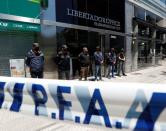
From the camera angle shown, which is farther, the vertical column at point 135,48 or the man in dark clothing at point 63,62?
the vertical column at point 135,48

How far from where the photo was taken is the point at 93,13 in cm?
1839

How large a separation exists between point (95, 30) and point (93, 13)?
940mm

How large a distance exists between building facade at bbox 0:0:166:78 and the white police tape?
6139 mm

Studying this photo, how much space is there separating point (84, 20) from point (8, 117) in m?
10.6

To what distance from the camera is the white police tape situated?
4.64 meters

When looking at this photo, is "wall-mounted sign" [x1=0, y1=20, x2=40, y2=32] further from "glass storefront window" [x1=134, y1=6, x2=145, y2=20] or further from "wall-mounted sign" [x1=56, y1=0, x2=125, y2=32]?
"glass storefront window" [x1=134, y1=6, x2=145, y2=20]

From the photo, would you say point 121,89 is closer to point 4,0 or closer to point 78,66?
point 4,0

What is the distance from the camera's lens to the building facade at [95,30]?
13890 mm

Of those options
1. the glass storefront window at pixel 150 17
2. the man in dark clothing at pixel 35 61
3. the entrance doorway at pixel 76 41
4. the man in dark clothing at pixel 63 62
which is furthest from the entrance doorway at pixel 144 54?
the man in dark clothing at pixel 35 61

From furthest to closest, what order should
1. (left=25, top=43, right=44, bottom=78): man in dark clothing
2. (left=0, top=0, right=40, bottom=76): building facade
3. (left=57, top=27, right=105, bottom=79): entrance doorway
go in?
(left=57, top=27, right=105, bottom=79): entrance doorway < (left=0, top=0, right=40, bottom=76): building facade < (left=25, top=43, right=44, bottom=78): man in dark clothing

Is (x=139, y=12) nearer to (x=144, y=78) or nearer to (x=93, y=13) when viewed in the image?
(x=93, y=13)

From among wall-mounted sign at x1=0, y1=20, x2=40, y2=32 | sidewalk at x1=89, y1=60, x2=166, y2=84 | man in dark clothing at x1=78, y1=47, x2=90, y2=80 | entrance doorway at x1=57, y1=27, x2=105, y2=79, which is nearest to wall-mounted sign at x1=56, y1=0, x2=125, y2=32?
entrance doorway at x1=57, y1=27, x2=105, y2=79

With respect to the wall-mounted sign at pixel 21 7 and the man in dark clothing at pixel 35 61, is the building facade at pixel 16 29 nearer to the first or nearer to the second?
the wall-mounted sign at pixel 21 7

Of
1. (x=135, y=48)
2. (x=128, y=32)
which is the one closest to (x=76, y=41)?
(x=128, y=32)
